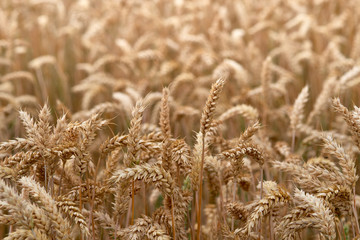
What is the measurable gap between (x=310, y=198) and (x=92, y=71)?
326 centimetres

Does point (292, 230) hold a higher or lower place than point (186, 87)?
lower

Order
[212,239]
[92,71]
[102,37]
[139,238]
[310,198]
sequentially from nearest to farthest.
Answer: [310,198], [139,238], [212,239], [92,71], [102,37]

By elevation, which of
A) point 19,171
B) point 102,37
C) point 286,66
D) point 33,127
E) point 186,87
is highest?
point 102,37

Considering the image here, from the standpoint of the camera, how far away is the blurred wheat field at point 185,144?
1.47m

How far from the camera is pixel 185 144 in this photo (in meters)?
1.60

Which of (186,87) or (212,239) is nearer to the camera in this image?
(212,239)

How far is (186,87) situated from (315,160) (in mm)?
2490

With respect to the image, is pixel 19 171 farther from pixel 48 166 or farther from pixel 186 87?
pixel 186 87

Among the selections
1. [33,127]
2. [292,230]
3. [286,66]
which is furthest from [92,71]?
[292,230]

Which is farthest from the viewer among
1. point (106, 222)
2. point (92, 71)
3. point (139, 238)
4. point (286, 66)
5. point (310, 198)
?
point (286, 66)

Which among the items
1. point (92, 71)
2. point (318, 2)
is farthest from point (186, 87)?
point (318, 2)

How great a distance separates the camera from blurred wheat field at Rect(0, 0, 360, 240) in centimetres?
147

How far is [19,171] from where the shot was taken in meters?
1.54

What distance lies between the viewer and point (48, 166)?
1.54 metres
